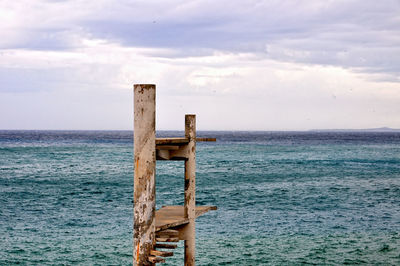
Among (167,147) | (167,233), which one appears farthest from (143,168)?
(167,233)

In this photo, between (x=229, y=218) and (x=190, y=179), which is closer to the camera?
(x=190, y=179)

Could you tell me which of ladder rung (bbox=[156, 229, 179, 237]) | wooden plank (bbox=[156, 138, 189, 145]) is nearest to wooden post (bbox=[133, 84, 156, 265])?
wooden plank (bbox=[156, 138, 189, 145])

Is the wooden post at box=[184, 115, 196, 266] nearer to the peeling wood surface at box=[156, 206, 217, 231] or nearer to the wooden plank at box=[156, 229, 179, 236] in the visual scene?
the peeling wood surface at box=[156, 206, 217, 231]

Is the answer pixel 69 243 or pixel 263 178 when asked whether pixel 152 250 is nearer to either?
pixel 69 243

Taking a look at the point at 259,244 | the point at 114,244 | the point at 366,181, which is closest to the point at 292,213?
the point at 259,244

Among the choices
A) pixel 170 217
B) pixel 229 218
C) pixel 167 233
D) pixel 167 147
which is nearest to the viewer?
pixel 167 147

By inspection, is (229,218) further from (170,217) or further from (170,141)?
(170,141)

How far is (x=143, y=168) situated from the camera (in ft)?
30.9

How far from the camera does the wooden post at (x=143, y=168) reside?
369 inches

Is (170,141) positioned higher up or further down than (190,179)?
higher up

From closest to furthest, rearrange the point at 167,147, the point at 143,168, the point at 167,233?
the point at 143,168 < the point at 167,147 < the point at 167,233

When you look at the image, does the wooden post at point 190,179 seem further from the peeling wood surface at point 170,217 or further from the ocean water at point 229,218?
the ocean water at point 229,218

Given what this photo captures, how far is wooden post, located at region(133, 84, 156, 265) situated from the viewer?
369 inches

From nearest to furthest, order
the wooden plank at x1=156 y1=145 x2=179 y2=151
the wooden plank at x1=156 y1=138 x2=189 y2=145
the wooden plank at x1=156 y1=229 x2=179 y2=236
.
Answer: the wooden plank at x1=156 y1=138 x2=189 y2=145 → the wooden plank at x1=156 y1=145 x2=179 y2=151 → the wooden plank at x1=156 y1=229 x2=179 y2=236
